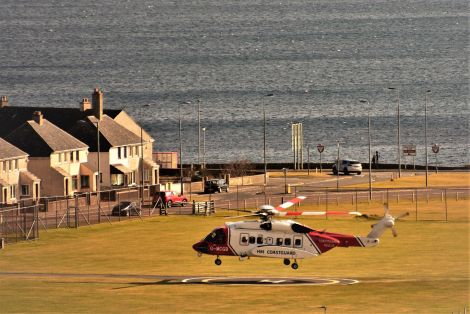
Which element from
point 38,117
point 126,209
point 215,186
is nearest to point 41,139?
point 38,117

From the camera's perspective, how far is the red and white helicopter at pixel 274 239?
272 feet

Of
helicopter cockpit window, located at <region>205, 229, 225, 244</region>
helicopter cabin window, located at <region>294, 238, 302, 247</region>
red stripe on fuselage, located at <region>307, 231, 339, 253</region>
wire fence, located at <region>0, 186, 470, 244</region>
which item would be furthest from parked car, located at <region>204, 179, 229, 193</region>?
red stripe on fuselage, located at <region>307, 231, 339, 253</region>

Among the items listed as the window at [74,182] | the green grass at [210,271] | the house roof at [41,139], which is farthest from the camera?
the window at [74,182]

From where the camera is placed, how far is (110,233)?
108 metres

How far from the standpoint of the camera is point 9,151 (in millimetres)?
129750

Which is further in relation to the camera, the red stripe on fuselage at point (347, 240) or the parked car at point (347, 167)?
the parked car at point (347, 167)

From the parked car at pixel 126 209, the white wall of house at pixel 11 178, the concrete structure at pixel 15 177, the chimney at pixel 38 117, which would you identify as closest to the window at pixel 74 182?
the concrete structure at pixel 15 177

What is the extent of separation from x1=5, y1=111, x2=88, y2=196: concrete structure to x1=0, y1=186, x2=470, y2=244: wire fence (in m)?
6.19

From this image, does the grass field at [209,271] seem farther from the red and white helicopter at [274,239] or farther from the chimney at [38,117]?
the chimney at [38,117]

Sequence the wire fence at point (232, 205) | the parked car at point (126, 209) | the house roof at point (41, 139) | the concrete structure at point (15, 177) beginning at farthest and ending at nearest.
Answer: the house roof at point (41, 139)
the concrete structure at point (15, 177)
the parked car at point (126, 209)
the wire fence at point (232, 205)

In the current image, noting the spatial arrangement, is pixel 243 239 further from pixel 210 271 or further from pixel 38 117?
pixel 38 117

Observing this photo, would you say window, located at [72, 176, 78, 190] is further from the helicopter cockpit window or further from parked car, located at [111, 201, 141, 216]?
the helicopter cockpit window

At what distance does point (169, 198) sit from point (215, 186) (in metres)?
14.1

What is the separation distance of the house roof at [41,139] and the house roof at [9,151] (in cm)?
268
